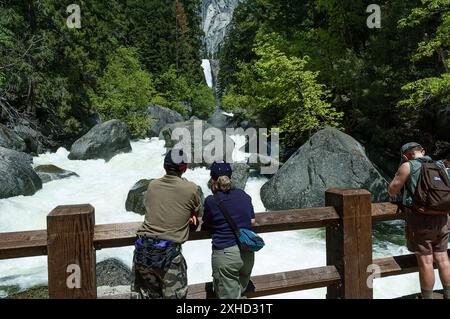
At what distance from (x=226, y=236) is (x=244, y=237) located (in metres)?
0.17

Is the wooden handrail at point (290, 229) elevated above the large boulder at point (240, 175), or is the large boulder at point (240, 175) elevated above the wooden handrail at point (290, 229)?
the wooden handrail at point (290, 229)

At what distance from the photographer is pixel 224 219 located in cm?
329

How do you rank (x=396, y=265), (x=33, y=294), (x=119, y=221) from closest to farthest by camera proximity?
(x=396, y=265) < (x=33, y=294) < (x=119, y=221)

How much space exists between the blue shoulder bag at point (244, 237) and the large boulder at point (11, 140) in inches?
691

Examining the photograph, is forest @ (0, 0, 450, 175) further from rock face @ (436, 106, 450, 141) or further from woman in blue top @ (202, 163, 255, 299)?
woman in blue top @ (202, 163, 255, 299)

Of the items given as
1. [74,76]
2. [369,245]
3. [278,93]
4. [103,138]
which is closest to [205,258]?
[369,245]

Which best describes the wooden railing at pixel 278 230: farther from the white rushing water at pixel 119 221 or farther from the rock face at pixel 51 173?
the rock face at pixel 51 173

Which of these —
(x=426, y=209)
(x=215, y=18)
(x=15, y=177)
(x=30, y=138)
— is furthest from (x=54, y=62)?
(x=215, y=18)

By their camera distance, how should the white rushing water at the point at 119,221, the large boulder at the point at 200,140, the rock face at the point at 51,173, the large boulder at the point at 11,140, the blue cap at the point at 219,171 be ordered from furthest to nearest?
the large boulder at the point at 200,140, the large boulder at the point at 11,140, the rock face at the point at 51,173, the white rushing water at the point at 119,221, the blue cap at the point at 219,171

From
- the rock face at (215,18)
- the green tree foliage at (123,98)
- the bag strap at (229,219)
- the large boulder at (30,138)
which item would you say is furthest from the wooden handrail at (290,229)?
the rock face at (215,18)

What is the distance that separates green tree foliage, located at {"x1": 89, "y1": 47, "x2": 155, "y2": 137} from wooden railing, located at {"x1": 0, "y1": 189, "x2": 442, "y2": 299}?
2417cm

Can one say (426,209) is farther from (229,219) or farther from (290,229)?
(229,219)

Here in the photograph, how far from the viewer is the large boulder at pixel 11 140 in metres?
17.7
